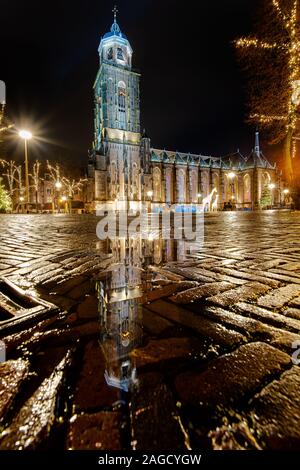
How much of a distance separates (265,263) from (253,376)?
205 cm

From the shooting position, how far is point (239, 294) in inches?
70.1

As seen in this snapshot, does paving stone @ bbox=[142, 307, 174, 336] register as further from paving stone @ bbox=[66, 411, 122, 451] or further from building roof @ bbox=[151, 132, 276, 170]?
building roof @ bbox=[151, 132, 276, 170]

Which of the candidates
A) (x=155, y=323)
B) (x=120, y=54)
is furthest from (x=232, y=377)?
(x=120, y=54)

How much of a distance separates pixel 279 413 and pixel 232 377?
19 centimetres

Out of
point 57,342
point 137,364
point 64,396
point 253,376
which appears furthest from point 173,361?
point 57,342

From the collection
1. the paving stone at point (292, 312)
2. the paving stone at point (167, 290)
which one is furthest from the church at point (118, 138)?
the paving stone at point (292, 312)

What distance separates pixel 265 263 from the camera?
2.70 meters

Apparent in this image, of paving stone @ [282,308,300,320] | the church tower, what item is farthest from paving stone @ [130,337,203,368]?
the church tower

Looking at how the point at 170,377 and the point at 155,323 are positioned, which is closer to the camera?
the point at 170,377

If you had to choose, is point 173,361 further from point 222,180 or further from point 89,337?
point 222,180

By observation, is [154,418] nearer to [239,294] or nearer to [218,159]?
[239,294]

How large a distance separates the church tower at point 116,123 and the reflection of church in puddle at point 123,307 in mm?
34916

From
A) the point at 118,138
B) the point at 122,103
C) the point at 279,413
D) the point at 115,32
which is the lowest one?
the point at 279,413

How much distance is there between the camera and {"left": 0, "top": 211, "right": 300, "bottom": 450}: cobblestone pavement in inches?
26.4
